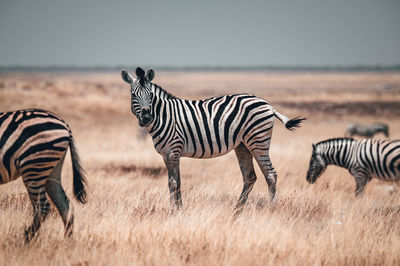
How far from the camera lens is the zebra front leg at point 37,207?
16.7 feet

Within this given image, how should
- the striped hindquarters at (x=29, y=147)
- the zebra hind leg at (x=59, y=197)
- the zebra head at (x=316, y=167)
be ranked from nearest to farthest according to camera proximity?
the striped hindquarters at (x=29, y=147) < the zebra hind leg at (x=59, y=197) < the zebra head at (x=316, y=167)

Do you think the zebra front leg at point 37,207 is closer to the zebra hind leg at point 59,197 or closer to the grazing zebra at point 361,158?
the zebra hind leg at point 59,197

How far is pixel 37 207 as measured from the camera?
5172mm

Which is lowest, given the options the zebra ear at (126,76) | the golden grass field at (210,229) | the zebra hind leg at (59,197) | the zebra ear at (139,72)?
the golden grass field at (210,229)

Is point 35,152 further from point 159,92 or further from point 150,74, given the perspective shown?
point 159,92

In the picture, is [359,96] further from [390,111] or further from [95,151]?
[95,151]

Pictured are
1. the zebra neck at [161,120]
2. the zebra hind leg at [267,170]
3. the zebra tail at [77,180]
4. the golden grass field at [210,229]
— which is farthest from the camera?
the zebra hind leg at [267,170]

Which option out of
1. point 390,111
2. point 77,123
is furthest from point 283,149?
point 390,111

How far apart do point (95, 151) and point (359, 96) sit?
42.6 m

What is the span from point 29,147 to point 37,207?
0.76 meters

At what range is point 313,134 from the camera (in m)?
24.5

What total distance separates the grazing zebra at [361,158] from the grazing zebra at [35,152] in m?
6.65

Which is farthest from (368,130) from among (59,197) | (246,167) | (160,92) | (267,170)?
(59,197)

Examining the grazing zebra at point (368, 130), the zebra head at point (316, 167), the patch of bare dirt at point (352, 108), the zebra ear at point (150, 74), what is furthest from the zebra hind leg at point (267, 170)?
the patch of bare dirt at point (352, 108)
